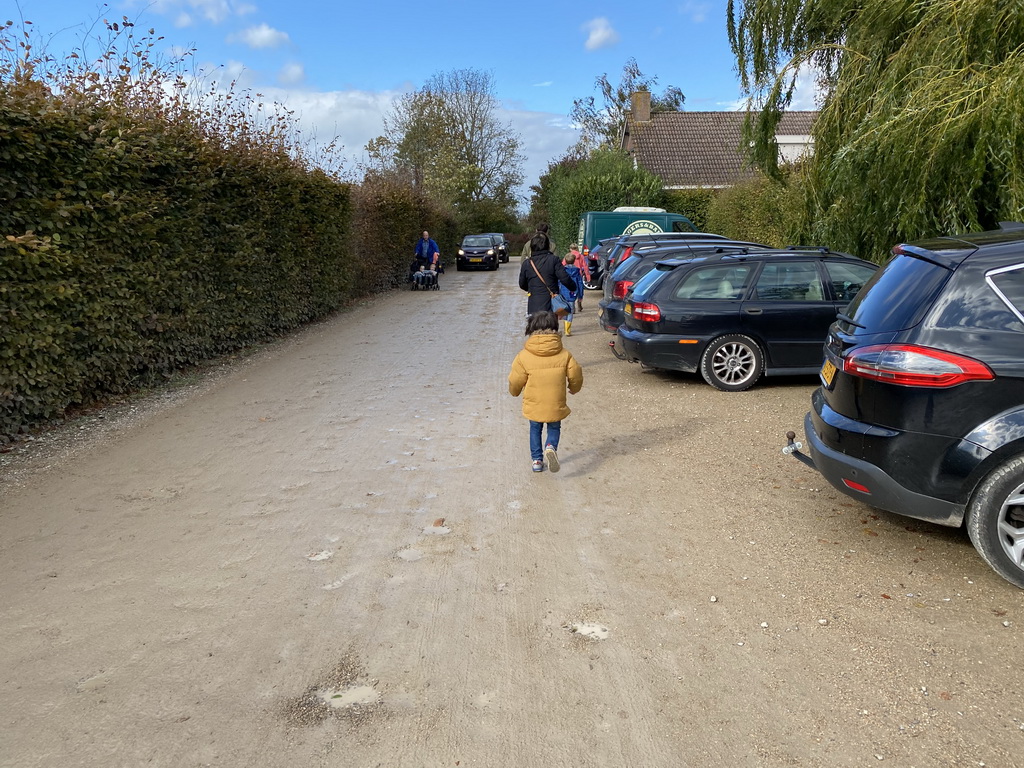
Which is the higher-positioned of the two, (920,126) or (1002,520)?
(920,126)

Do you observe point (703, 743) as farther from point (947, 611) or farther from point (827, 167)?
point (827, 167)

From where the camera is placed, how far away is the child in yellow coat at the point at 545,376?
618 cm

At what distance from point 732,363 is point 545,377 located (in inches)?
153

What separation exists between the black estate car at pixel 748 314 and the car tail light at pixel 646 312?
0.01 meters

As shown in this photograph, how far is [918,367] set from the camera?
413 centimetres

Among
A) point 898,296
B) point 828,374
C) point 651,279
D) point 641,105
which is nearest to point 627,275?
point 651,279

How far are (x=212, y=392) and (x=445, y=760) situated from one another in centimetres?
750

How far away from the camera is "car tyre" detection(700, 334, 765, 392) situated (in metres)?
9.22

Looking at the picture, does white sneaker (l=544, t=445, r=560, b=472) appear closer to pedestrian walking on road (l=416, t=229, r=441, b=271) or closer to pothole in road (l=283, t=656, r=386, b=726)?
pothole in road (l=283, t=656, r=386, b=726)

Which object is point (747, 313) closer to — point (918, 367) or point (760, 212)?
point (918, 367)

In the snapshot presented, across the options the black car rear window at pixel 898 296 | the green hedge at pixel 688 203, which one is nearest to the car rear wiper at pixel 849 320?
the black car rear window at pixel 898 296

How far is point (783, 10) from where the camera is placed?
41.2 feet

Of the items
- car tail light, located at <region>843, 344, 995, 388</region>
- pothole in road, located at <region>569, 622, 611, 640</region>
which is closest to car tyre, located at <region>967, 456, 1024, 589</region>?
car tail light, located at <region>843, 344, 995, 388</region>

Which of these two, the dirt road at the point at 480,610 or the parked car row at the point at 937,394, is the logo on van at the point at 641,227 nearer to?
the dirt road at the point at 480,610
